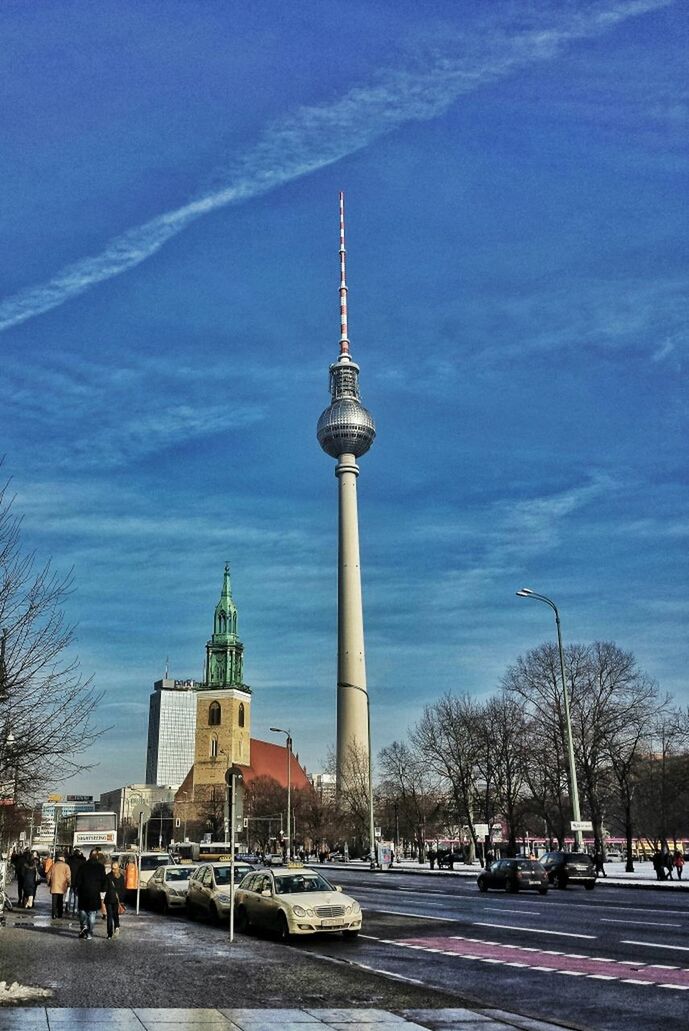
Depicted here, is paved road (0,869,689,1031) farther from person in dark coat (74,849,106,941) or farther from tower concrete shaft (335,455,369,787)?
tower concrete shaft (335,455,369,787)

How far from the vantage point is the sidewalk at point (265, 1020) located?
8781 millimetres

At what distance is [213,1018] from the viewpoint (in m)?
9.26

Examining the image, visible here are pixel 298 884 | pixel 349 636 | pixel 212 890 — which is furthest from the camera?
pixel 349 636

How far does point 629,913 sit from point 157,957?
13.6 metres

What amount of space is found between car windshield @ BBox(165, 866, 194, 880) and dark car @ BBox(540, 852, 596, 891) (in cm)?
1753

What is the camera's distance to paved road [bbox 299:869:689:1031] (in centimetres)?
1085

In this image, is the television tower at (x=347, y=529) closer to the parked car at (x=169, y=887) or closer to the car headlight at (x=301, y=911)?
the parked car at (x=169, y=887)

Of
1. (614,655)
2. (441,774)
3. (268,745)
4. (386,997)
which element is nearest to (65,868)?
(386,997)

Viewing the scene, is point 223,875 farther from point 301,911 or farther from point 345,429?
point 345,429

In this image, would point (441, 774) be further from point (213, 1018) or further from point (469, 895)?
point (213, 1018)

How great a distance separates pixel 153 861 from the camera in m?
34.2

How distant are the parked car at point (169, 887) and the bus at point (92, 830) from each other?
600 inches

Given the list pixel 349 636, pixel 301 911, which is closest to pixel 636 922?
pixel 301 911

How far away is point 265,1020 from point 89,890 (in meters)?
9.56
